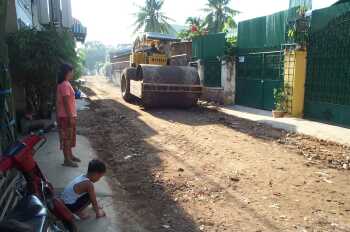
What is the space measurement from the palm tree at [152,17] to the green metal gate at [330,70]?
37038 millimetres

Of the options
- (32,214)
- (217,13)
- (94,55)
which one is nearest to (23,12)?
(32,214)

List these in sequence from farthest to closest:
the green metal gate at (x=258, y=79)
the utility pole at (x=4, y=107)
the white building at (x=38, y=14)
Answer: the green metal gate at (x=258, y=79) < the white building at (x=38, y=14) < the utility pole at (x=4, y=107)

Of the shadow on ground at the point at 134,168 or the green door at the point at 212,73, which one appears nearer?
the shadow on ground at the point at 134,168

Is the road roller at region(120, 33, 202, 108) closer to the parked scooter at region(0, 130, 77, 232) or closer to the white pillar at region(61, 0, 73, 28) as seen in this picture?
the white pillar at region(61, 0, 73, 28)

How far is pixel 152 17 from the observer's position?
154 ft

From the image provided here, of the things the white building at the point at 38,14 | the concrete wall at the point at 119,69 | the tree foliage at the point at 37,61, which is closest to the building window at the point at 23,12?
the white building at the point at 38,14

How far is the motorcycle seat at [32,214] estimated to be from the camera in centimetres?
230

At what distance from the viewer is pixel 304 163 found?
6793 mm

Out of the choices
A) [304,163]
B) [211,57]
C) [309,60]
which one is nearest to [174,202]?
[304,163]

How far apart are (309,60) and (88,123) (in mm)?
6459

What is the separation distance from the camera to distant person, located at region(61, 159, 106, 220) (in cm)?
411

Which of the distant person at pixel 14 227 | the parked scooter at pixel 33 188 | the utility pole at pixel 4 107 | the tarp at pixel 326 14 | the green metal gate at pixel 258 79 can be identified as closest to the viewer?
the distant person at pixel 14 227

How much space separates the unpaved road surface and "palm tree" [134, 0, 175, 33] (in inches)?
1494

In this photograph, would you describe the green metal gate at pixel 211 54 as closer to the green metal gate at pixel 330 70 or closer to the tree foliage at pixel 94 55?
the green metal gate at pixel 330 70
